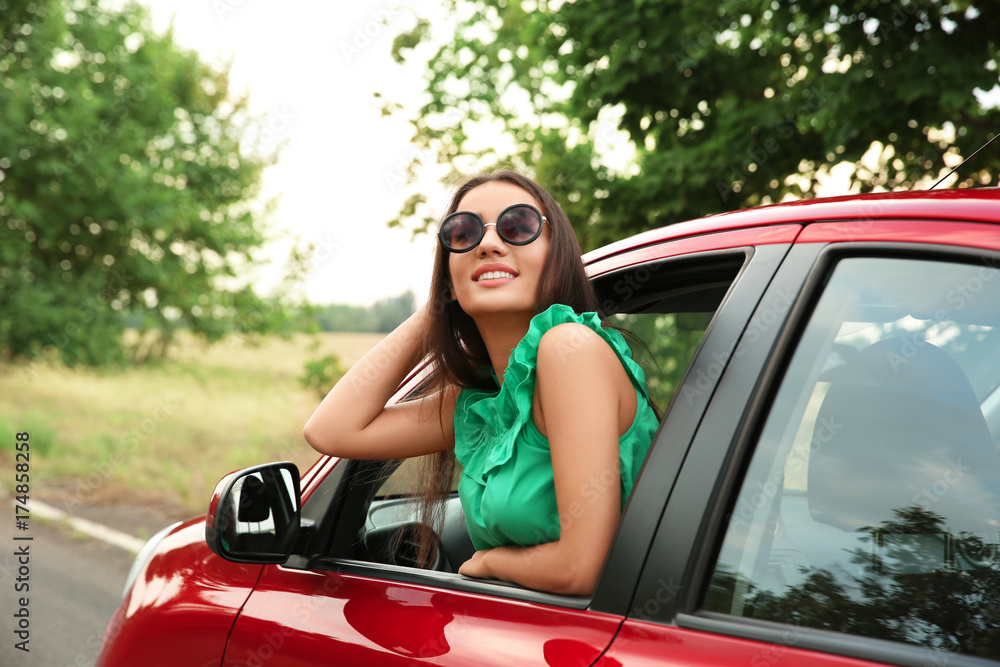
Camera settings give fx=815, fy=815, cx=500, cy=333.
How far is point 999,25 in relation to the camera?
410 cm

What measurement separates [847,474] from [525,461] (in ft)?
1.80

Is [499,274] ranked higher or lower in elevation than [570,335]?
higher

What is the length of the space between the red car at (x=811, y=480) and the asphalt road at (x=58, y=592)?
3745 mm

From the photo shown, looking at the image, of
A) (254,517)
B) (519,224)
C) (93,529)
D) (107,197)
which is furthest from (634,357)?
(107,197)

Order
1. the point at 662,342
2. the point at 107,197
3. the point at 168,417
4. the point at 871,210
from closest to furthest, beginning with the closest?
1. the point at 871,210
2. the point at 662,342
3. the point at 168,417
4. the point at 107,197

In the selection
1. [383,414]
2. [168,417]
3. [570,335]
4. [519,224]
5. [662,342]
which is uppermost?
[662,342]

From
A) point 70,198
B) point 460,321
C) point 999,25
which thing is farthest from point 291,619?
point 70,198

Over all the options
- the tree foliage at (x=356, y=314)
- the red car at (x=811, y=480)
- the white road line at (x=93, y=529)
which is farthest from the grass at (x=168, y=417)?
the red car at (x=811, y=480)

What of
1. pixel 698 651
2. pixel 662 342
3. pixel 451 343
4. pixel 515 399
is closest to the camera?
pixel 698 651

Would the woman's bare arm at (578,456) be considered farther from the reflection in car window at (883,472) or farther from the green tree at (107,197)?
the green tree at (107,197)

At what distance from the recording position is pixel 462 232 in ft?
5.89

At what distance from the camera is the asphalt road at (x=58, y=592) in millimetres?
4406

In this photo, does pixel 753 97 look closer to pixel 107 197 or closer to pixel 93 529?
pixel 93 529

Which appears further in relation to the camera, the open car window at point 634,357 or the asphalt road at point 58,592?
the asphalt road at point 58,592
